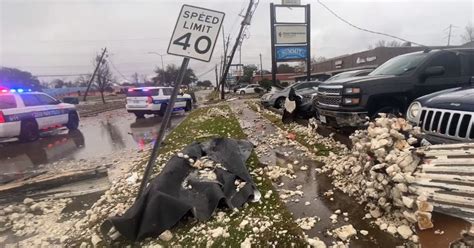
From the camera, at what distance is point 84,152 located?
1031 cm

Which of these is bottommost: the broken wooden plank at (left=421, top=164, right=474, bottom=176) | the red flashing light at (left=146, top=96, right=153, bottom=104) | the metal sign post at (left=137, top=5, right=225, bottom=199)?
the red flashing light at (left=146, top=96, right=153, bottom=104)

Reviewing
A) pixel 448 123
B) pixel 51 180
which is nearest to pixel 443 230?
pixel 448 123

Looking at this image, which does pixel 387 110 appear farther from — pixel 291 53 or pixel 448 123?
pixel 291 53

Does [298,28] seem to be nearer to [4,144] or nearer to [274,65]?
[274,65]

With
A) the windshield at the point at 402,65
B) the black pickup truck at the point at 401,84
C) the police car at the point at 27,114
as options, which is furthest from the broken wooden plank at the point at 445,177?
the police car at the point at 27,114

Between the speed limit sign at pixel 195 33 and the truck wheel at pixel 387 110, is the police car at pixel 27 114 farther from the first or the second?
the truck wheel at pixel 387 110

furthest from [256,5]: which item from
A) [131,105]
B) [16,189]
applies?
[16,189]

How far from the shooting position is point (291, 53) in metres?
26.7

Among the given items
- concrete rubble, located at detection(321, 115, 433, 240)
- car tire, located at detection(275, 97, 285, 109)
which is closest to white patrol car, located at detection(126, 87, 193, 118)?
car tire, located at detection(275, 97, 285, 109)

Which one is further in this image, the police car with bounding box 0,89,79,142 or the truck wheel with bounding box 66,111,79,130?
the truck wheel with bounding box 66,111,79,130

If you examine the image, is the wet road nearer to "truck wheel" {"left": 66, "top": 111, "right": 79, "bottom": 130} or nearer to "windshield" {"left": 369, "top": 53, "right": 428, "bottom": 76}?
"truck wheel" {"left": 66, "top": 111, "right": 79, "bottom": 130}

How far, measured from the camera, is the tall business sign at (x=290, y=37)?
2606 cm

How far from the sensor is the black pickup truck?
24.9 ft

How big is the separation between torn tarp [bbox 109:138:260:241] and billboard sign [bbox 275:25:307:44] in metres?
21.2
